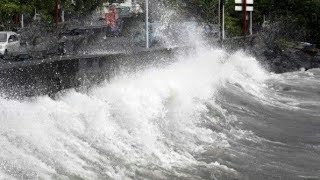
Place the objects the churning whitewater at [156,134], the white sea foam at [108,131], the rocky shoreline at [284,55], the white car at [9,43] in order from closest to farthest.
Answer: the white sea foam at [108,131] → the churning whitewater at [156,134] → the white car at [9,43] → the rocky shoreline at [284,55]

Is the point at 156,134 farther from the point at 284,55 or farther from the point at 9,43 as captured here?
the point at 284,55

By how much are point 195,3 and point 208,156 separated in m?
31.2

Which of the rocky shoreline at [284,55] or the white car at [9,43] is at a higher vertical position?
the white car at [9,43]

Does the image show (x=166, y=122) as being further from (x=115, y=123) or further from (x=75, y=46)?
(x=75, y=46)

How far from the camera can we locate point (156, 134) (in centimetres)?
1030

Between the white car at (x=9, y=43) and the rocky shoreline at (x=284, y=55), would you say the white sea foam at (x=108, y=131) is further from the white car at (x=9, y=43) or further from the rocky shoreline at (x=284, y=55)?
the rocky shoreline at (x=284, y=55)

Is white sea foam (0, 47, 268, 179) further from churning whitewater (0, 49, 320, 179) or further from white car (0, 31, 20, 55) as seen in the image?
white car (0, 31, 20, 55)

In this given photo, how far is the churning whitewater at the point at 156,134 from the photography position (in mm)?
7648

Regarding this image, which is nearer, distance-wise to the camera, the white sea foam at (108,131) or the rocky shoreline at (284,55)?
the white sea foam at (108,131)

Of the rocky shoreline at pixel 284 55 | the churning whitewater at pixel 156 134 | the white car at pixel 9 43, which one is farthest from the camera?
the rocky shoreline at pixel 284 55

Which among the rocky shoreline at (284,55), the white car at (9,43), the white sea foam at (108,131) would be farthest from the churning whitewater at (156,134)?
the rocky shoreline at (284,55)

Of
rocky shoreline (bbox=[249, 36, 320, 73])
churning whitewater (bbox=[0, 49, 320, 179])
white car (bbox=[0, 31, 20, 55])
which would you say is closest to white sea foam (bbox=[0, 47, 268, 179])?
churning whitewater (bbox=[0, 49, 320, 179])

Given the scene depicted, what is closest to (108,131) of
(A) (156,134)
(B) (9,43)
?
(A) (156,134)

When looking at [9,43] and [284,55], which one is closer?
[9,43]
